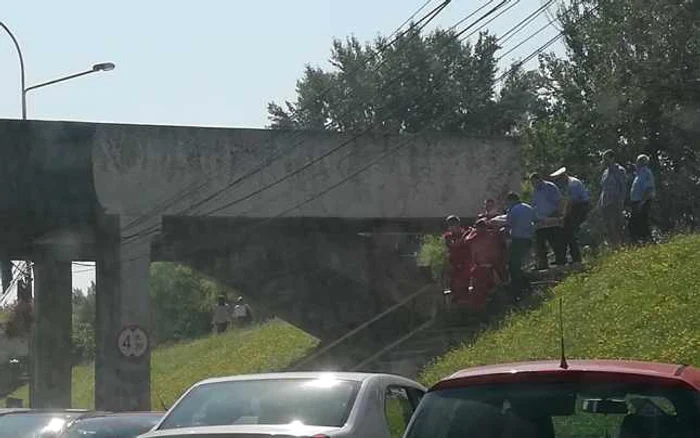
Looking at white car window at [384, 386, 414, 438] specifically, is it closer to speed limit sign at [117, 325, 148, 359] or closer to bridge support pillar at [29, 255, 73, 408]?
speed limit sign at [117, 325, 148, 359]

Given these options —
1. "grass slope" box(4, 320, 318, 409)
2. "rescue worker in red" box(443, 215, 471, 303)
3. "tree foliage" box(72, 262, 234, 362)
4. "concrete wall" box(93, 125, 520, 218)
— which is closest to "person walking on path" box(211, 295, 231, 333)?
"grass slope" box(4, 320, 318, 409)

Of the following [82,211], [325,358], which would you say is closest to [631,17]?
[325,358]

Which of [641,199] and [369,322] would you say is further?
[369,322]

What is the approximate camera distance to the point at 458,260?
2381 centimetres

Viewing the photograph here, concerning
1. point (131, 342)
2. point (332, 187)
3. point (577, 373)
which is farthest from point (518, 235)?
point (577, 373)

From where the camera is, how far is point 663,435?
652 centimetres

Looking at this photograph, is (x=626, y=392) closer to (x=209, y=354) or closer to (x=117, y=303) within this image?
(x=117, y=303)

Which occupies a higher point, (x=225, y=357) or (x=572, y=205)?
(x=572, y=205)

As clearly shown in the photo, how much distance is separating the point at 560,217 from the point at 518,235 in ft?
2.61

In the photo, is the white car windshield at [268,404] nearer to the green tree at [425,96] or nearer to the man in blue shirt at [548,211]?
the man in blue shirt at [548,211]

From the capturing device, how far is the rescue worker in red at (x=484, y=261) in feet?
76.5

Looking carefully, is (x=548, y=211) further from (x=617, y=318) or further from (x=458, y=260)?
(x=617, y=318)

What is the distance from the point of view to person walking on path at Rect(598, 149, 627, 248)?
22.7 m

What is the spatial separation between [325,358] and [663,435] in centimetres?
2284
